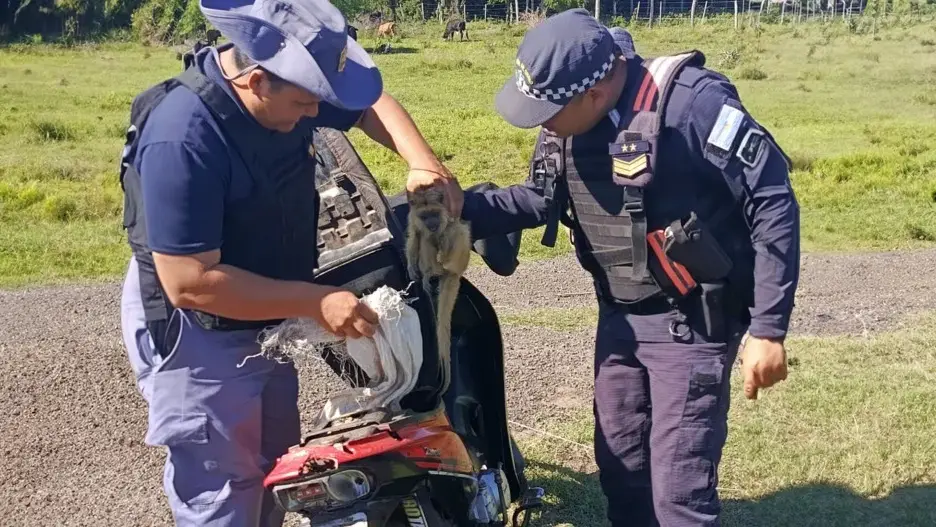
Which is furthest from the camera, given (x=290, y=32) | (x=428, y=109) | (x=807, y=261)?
(x=428, y=109)

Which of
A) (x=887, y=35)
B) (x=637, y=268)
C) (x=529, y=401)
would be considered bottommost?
(x=887, y=35)

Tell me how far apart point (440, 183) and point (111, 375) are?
285 cm

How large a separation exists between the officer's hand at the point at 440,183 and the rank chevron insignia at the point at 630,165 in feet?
1.49

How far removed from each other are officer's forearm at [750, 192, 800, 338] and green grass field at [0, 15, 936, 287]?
5975 millimetres

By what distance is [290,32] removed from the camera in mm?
2285

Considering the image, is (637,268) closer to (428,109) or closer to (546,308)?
(546,308)

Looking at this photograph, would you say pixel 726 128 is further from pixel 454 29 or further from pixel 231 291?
pixel 454 29

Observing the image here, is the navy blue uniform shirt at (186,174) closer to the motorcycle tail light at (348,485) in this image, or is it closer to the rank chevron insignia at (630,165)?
the motorcycle tail light at (348,485)

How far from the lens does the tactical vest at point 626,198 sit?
9.74 feet

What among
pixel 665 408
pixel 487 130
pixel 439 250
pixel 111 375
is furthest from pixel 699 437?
pixel 487 130

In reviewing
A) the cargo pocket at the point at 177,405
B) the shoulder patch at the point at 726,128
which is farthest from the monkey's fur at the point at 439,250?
the shoulder patch at the point at 726,128

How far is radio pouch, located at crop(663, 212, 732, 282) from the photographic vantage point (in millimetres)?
2969

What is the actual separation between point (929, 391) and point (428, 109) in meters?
15.4

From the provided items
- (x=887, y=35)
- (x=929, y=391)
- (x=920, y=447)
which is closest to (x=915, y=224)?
(x=929, y=391)
